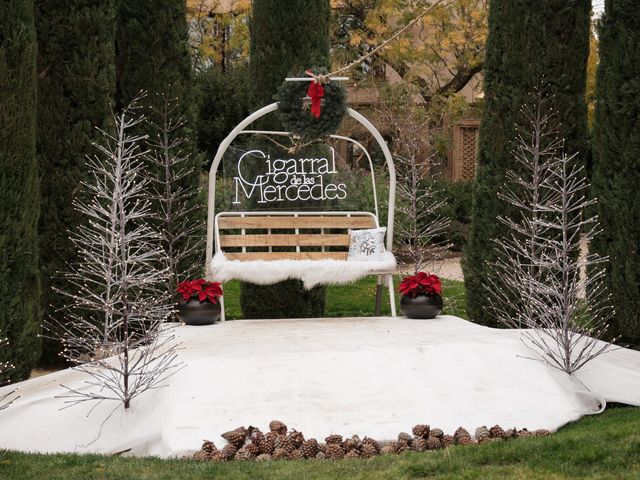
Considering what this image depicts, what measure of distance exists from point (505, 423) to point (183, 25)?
5.12m

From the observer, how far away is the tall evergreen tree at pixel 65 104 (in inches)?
300

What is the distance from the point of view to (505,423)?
5.25 meters

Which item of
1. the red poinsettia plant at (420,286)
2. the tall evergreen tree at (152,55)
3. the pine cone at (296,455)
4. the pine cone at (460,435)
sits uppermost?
the tall evergreen tree at (152,55)

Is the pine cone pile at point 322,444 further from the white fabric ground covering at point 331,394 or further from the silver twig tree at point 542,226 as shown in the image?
the silver twig tree at point 542,226

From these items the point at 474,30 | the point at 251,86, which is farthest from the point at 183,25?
the point at 474,30

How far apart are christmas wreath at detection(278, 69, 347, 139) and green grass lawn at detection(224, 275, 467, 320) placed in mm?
3260

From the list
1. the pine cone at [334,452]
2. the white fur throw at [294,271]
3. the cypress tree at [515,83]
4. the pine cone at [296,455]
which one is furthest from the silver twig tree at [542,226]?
the pine cone at [296,455]

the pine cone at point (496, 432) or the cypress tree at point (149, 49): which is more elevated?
the cypress tree at point (149, 49)

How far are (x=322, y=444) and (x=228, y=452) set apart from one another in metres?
0.52

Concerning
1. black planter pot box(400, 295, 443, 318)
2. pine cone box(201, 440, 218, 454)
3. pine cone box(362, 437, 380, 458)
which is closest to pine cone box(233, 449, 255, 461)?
pine cone box(201, 440, 218, 454)

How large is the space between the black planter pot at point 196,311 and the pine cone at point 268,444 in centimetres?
284

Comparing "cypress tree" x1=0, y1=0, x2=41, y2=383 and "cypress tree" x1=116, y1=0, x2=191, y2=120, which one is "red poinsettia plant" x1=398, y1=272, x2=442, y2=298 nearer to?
"cypress tree" x1=116, y1=0, x2=191, y2=120

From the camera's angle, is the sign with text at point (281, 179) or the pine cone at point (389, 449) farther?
the sign with text at point (281, 179)

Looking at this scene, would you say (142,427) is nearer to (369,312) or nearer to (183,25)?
(183,25)
